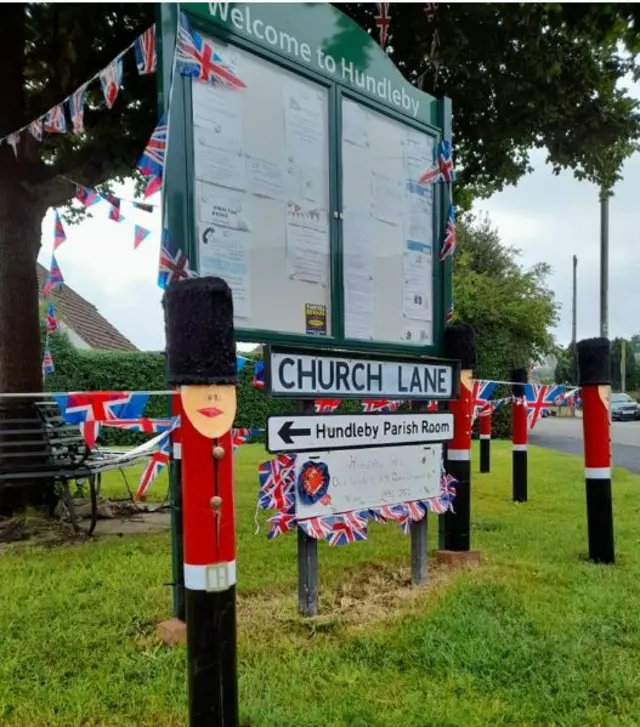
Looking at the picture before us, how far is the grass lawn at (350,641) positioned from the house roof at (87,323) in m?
16.4

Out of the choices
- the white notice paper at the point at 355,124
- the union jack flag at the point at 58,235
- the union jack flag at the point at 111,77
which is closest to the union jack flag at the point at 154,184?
the union jack flag at the point at 111,77

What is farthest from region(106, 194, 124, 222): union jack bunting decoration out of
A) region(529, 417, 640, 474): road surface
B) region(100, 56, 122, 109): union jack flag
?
region(529, 417, 640, 474): road surface

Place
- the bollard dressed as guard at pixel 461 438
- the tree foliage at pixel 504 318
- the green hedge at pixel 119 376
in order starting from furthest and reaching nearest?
the tree foliage at pixel 504 318 < the green hedge at pixel 119 376 < the bollard dressed as guard at pixel 461 438

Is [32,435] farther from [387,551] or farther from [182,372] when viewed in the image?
[182,372]

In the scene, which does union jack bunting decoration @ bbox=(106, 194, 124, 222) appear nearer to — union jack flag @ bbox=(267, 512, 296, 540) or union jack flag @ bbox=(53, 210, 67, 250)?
union jack flag @ bbox=(53, 210, 67, 250)

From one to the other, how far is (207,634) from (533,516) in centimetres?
522

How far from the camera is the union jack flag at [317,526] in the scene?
3.54 meters

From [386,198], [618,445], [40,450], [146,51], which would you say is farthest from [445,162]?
[618,445]

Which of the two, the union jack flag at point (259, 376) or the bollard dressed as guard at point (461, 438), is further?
the bollard dressed as guard at point (461, 438)

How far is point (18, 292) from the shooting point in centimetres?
650

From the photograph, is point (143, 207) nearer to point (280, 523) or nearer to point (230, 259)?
point (230, 259)

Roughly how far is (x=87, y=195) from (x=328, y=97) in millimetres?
2891

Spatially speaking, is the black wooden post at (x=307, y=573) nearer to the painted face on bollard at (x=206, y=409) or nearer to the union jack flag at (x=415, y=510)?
the union jack flag at (x=415, y=510)

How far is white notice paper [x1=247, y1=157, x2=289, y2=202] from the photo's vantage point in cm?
359
